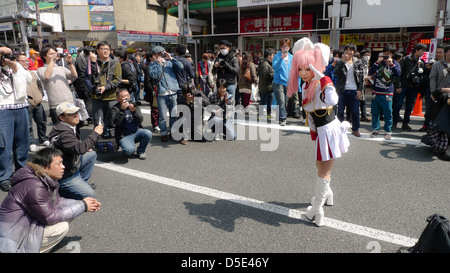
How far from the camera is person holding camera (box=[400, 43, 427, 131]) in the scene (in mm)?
6691

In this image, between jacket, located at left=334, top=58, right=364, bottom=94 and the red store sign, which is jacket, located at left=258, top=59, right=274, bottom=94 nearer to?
jacket, located at left=334, top=58, right=364, bottom=94

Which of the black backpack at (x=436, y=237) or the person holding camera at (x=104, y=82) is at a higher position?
the person holding camera at (x=104, y=82)

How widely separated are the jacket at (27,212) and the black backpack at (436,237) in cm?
303

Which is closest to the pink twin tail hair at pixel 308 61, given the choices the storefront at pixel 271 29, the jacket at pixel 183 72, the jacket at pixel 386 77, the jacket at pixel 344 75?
the jacket at pixel 344 75

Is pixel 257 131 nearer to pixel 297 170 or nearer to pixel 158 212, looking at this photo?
pixel 297 170

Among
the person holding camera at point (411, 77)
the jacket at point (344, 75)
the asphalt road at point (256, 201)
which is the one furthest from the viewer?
the person holding camera at point (411, 77)

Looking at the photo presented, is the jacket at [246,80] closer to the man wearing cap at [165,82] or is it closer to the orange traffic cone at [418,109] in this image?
the man wearing cap at [165,82]

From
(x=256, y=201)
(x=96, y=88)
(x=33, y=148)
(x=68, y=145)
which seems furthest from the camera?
(x=33, y=148)

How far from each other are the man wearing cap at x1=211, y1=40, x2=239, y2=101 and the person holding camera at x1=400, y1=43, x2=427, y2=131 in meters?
3.86

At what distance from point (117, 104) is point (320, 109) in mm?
3539

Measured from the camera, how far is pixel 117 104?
518 cm

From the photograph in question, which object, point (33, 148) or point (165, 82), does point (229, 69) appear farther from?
point (33, 148)

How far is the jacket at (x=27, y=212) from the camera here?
239 cm

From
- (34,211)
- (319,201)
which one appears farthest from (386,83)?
(34,211)
